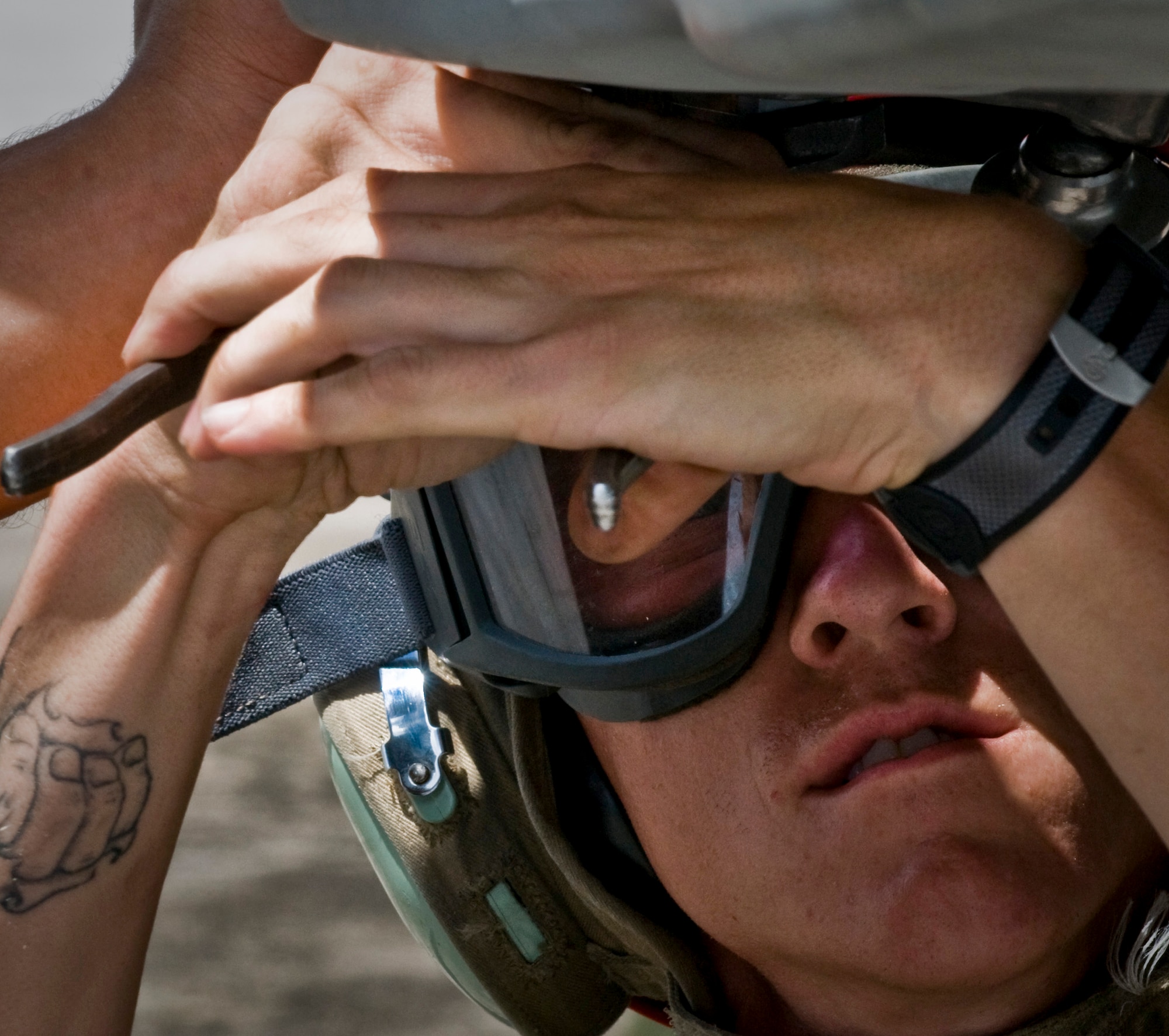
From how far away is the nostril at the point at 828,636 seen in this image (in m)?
1.36

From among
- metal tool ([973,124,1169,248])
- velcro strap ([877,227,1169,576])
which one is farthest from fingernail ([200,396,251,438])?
metal tool ([973,124,1169,248])

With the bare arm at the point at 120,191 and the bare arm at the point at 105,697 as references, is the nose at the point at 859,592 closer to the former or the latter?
the bare arm at the point at 105,697

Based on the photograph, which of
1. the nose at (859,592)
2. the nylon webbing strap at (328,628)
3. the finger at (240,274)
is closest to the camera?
the finger at (240,274)

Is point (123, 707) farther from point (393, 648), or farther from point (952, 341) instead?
point (952, 341)

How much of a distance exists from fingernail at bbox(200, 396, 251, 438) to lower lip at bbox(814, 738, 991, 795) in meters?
0.73

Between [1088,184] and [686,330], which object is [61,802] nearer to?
[686,330]

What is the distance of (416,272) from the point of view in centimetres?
89

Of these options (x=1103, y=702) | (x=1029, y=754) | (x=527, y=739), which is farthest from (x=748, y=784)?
(x=1103, y=702)

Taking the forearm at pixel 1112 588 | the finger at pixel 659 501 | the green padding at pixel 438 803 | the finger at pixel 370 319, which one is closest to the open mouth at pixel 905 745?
the finger at pixel 659 501

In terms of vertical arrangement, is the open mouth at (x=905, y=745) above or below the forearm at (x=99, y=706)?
below

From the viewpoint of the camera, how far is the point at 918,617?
1.36 m

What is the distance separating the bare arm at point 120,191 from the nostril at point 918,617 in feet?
2.46

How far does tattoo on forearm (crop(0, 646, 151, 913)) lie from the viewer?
122 cm

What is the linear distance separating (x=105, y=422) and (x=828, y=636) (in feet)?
2.36
